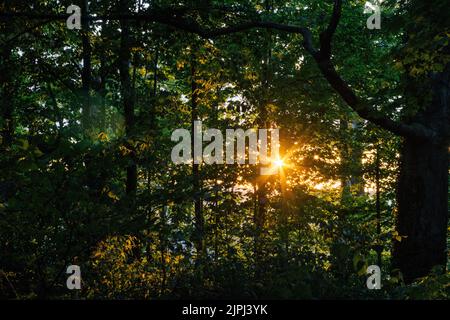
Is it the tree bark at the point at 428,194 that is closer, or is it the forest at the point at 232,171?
the forest at the point at 232,171

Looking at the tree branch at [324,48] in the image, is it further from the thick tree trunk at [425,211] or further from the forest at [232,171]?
the thick tree trunk at [425,211]

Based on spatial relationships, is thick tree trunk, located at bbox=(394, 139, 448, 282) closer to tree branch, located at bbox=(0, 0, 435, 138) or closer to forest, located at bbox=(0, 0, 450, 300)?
forest, located at bbox=(0, 0, 450, 300)

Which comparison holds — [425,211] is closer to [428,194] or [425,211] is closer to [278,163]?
[428,194]

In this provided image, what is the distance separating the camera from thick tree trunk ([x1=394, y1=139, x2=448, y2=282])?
254 inches

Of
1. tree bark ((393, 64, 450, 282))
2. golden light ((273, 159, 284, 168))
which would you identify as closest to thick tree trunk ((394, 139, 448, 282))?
tree bark ((393, 64, 450, 282))

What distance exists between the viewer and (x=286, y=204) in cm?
697

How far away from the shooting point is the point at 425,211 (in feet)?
21.2

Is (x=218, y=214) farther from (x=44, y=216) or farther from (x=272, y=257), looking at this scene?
(x=44, y=216)

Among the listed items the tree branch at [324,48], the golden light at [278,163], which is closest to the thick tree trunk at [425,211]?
the tree branch at [324,48]

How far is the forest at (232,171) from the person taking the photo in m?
3.86

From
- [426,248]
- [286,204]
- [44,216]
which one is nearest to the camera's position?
[44,216]

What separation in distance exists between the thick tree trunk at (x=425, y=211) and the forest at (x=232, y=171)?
0.8 inches

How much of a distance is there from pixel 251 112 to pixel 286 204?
320cm
